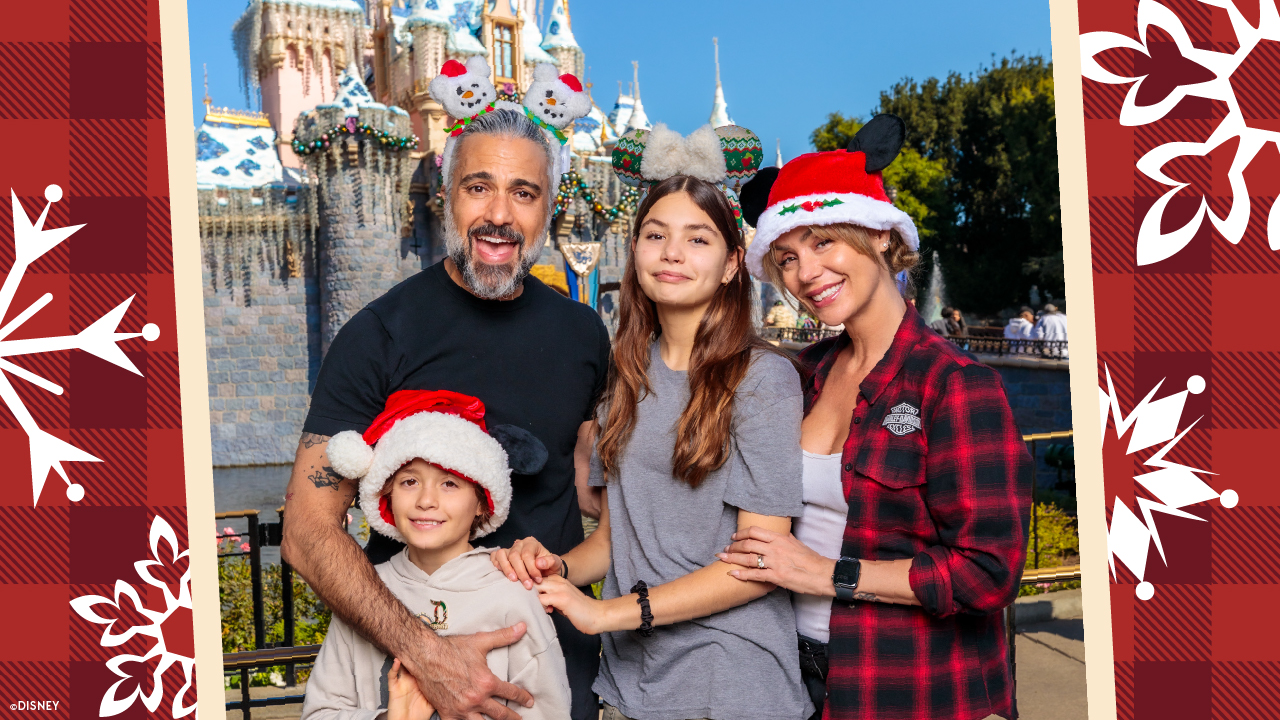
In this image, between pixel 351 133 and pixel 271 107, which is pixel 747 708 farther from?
pixel 271 107

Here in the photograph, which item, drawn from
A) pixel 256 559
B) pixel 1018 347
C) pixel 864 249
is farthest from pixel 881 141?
pixel 1018 347

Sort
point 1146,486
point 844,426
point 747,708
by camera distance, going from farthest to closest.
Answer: point 1146,486 < point 844,426 < point 747,708

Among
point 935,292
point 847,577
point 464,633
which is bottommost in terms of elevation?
point 464,633

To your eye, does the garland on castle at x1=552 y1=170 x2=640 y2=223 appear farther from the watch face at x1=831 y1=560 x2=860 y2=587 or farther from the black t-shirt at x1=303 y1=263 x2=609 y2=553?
the watch face at x1=831 y1=560 x2=860 y2=587

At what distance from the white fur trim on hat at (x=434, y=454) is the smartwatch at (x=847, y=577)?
0.92 metres

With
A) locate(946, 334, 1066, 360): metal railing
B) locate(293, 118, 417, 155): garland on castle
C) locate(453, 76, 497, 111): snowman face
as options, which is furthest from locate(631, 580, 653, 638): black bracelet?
locate(293, 118, 417, 155): garland on castle

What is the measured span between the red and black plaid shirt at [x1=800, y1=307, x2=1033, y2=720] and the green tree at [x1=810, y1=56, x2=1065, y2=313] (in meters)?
26.9

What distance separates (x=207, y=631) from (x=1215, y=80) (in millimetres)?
3804

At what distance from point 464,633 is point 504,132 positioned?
1.50 m

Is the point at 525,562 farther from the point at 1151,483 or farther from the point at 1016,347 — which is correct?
the point at 1016,347

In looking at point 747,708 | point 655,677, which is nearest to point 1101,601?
point 747,708

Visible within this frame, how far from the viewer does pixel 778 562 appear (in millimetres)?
2102

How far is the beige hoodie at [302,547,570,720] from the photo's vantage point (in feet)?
7.19

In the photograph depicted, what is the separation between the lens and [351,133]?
21.2 meters
